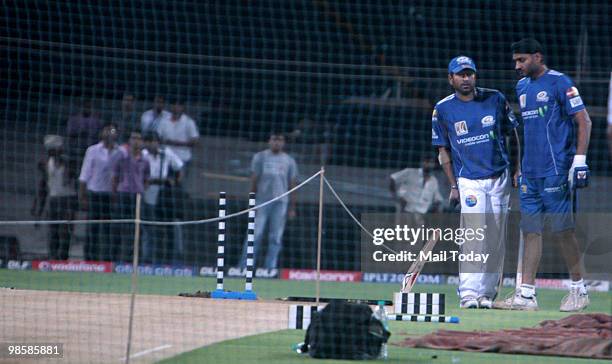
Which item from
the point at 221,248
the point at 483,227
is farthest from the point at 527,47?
the point at 221,248

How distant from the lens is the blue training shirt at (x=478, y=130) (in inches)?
439

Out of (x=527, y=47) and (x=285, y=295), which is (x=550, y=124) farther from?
(x=285, y=295)

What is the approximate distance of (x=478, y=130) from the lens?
11.2 m

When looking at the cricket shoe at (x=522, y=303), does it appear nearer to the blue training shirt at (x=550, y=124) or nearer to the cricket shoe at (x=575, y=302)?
the cricket shoe at (x=575, y=302)

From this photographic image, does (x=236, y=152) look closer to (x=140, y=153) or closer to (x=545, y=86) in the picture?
(x=140, y=153)

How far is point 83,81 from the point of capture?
18.1 metres

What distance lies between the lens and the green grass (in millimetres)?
7586

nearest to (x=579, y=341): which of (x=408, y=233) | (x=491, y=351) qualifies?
(x=491, y=351)

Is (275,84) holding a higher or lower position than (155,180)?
higher

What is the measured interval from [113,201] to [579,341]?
10192 millimetres

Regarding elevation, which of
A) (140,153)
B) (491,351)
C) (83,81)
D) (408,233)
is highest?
(83,81)

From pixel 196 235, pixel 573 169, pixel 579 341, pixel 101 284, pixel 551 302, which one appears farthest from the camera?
pixel 196 235

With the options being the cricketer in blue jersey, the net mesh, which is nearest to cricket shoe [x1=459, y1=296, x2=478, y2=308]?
the cricketer in blue jersey

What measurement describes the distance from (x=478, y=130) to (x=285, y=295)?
341cm
